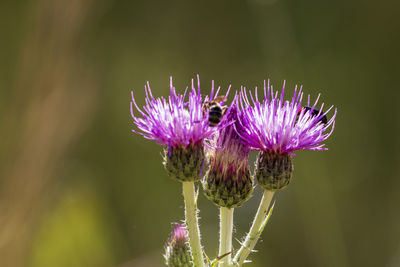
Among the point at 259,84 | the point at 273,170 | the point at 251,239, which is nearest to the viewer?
the point at 251,239

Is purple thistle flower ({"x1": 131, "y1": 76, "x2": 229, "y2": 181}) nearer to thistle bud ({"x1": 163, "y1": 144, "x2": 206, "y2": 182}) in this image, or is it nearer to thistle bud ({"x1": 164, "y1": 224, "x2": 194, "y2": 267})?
thistle bud ({"x1": 163, "y1": 144, "x2": 206, "y2": 182})

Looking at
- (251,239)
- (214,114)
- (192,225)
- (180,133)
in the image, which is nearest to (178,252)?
(192,225)

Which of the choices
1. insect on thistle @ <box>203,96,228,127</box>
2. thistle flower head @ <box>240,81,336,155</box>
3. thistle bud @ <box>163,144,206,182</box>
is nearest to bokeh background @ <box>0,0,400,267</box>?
thistle flower head @ <box>240,81,336,155</box>

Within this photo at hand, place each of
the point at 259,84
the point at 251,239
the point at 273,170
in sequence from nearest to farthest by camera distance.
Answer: the point at 251,239 < the point at 273,170 < the point at 259,84

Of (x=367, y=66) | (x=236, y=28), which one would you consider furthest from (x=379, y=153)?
(x=236, y=28)

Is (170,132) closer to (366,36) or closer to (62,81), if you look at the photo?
(62,81)

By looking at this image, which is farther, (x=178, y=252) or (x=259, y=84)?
(x=259, y=84)

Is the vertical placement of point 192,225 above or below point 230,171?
below

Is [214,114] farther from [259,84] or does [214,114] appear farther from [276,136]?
[259,84]
